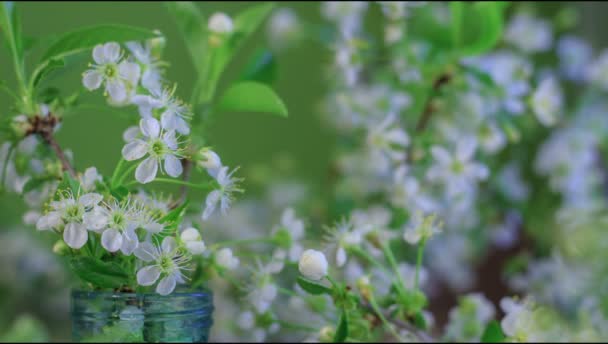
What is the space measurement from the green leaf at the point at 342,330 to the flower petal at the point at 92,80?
0.96 ft

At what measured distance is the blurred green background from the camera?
1.12m

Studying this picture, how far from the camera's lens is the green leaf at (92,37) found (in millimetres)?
565

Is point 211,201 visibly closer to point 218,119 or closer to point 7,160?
point 7,160

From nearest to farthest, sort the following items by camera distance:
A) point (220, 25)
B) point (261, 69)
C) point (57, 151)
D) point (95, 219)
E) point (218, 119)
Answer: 1. point (95, 219)
2. point (57, 151)
3. point (220, 25)
4. point (261, 69)
5. point (218, 119)

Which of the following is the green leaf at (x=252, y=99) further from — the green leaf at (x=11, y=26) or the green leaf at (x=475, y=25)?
the green leaf at (x=475, y=25)

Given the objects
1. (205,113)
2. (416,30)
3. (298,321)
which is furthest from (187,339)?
(416,30)

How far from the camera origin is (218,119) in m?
1.59

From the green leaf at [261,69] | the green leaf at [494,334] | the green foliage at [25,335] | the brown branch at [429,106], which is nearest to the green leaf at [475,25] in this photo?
the brown branch at [429,106]

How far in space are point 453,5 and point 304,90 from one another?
98 centimetres

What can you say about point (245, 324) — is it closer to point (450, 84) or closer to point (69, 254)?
point (69, 254)

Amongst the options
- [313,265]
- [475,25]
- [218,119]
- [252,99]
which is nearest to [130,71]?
[252,99]

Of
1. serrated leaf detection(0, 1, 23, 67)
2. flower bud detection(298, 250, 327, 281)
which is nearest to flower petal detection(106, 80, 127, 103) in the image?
serrated leaf detection(0, 1, 23, 67)

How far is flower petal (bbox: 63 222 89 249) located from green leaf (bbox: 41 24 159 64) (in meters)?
0.17

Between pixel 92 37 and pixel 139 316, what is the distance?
0.81 feet
